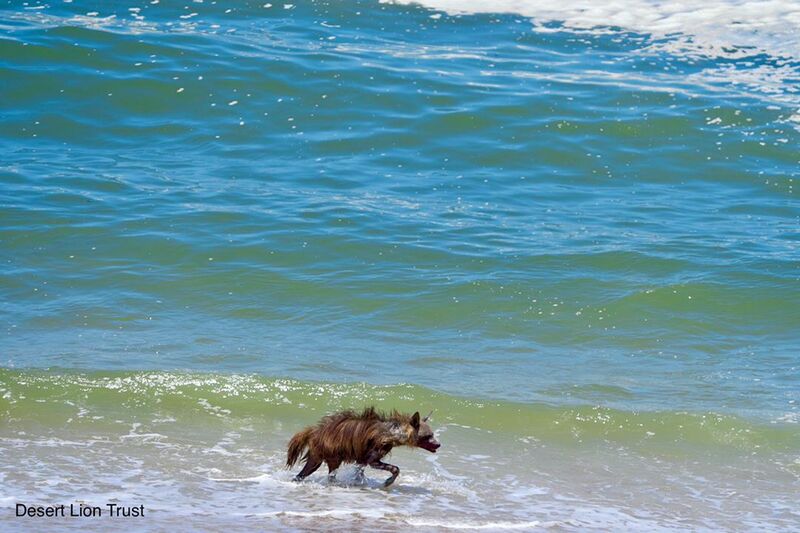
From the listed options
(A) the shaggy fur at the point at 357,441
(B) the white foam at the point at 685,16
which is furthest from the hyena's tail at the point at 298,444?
(B) the white foam at the point at 685,16

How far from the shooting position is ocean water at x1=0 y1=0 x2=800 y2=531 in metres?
7.79

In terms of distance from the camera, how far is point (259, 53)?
18375 millimetres

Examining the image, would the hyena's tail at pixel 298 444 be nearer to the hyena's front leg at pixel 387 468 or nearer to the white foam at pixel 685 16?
the hyena's front leg at pixel 387 468

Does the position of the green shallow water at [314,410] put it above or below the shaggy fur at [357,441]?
below

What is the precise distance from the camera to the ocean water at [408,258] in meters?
7.79

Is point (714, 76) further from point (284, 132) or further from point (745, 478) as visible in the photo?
point (745, 478)

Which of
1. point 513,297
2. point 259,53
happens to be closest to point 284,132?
point 259,53

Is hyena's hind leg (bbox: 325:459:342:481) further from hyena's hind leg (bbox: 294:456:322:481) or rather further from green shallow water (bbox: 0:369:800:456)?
green shallow water (bbox: 0:369:800:456)

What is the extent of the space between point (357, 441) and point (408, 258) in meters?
5.60

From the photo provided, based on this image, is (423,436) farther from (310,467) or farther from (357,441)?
(310,467)

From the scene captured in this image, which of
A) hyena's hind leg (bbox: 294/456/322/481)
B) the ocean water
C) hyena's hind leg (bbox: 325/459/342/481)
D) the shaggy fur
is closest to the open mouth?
the shaggy fur

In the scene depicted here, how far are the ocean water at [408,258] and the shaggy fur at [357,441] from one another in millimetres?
185

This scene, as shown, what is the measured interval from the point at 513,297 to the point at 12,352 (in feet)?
16.2

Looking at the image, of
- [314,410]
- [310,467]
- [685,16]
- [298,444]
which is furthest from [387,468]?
[685,16]
